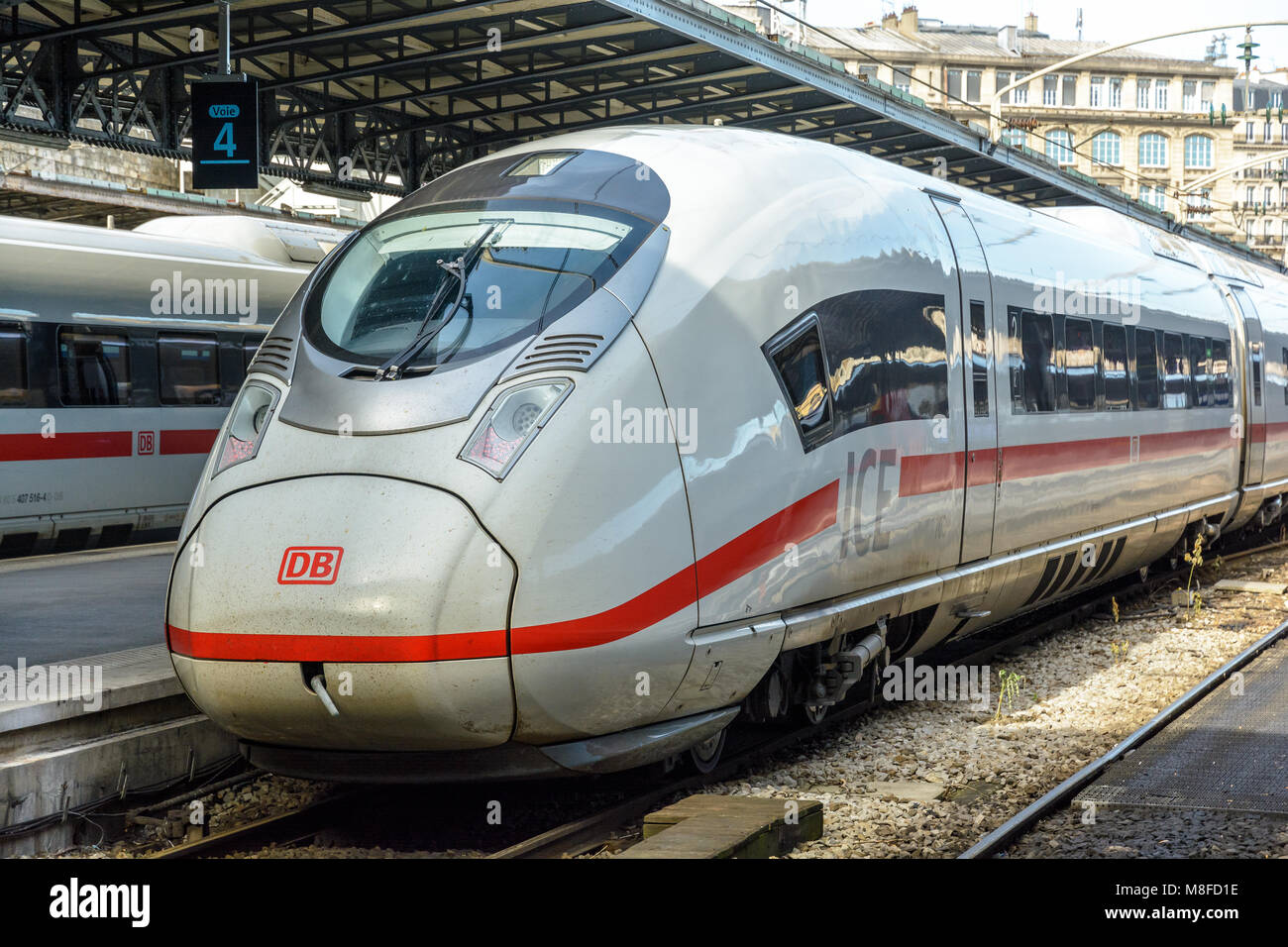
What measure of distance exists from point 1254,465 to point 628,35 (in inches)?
309

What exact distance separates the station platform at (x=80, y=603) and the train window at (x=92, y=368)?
188cm

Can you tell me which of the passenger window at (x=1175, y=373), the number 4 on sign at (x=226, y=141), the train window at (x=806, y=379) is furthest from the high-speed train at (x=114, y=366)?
the passenger window at (x=1175, y=373)

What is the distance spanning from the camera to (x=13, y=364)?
1276 centimetres

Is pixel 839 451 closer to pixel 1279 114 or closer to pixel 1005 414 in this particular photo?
pixel 1005 414

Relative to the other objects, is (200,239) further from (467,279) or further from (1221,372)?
(467,279)

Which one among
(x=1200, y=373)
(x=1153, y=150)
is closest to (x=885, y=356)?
(x=1200, y=373)

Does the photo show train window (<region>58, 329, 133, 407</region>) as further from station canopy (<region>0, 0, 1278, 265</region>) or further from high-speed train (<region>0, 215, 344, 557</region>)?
station canopy (<region>0, 0, 1278, 265</region>)

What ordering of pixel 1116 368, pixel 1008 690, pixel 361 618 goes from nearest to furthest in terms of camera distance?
pixel 361 618, pixel 1008 690, pixel 1116 368

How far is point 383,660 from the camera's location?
494 centimetres

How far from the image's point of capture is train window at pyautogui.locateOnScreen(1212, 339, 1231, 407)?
13.0m

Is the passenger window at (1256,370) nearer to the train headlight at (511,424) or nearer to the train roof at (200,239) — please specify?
the train roof at (200,239)

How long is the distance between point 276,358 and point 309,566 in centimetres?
128

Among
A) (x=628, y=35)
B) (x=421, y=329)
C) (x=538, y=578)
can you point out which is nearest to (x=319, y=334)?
(x=421, y=329)
